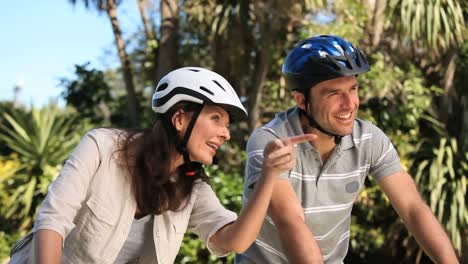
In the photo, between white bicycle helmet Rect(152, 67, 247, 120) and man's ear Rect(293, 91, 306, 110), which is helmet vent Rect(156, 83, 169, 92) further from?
man's ear Rect(293, 91, 306, 110)

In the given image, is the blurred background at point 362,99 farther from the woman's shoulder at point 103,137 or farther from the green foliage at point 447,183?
the woman's shoulder at point 103,137

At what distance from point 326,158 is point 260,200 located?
0.60 metres

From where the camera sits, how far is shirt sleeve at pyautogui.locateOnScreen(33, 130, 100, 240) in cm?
262

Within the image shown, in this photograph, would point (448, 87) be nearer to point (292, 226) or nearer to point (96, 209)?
point (292, 226)

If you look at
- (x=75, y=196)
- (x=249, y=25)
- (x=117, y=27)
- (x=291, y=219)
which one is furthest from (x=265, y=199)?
(x=117, y=27)

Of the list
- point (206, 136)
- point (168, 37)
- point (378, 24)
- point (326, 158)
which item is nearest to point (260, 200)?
point (206, 136)

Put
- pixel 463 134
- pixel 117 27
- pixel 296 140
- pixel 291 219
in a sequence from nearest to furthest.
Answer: pixel 296 140
pixel 291 219
pixel 463 134
pixel 117 27

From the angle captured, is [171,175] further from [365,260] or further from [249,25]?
[249,25]

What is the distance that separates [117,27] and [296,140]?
39.9ft

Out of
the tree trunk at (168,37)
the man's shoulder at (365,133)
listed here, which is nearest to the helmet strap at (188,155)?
the man's shoulder at (365,133)

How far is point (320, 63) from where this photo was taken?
10.2ft

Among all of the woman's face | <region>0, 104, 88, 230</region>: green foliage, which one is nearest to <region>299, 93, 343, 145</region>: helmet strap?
the woman's face

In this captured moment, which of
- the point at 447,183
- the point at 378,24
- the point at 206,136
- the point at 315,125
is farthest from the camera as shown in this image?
the point at 378,24

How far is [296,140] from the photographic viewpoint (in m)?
2.60
